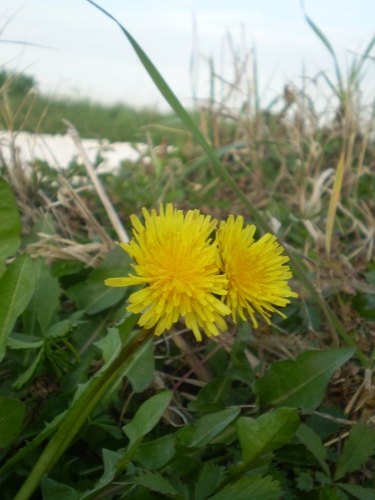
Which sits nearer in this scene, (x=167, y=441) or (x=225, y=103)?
(x=167, y=441)

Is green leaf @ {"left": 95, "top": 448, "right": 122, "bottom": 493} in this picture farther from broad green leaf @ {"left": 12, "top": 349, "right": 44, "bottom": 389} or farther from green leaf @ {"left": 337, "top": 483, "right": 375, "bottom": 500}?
green leaf @ {"left": 337, "top": 483, "right": 375, "bottom": 500}

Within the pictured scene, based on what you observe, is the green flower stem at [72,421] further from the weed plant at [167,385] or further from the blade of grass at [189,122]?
the blade of grass at [189,122]

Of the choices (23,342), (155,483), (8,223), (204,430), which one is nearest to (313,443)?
(204,430)

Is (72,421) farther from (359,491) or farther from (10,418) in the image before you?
(359,491)

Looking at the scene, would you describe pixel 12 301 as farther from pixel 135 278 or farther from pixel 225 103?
pixel 225 103

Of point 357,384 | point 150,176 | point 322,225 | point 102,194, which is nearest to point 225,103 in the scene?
point 150,176

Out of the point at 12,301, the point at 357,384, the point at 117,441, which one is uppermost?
the point at 12,301
